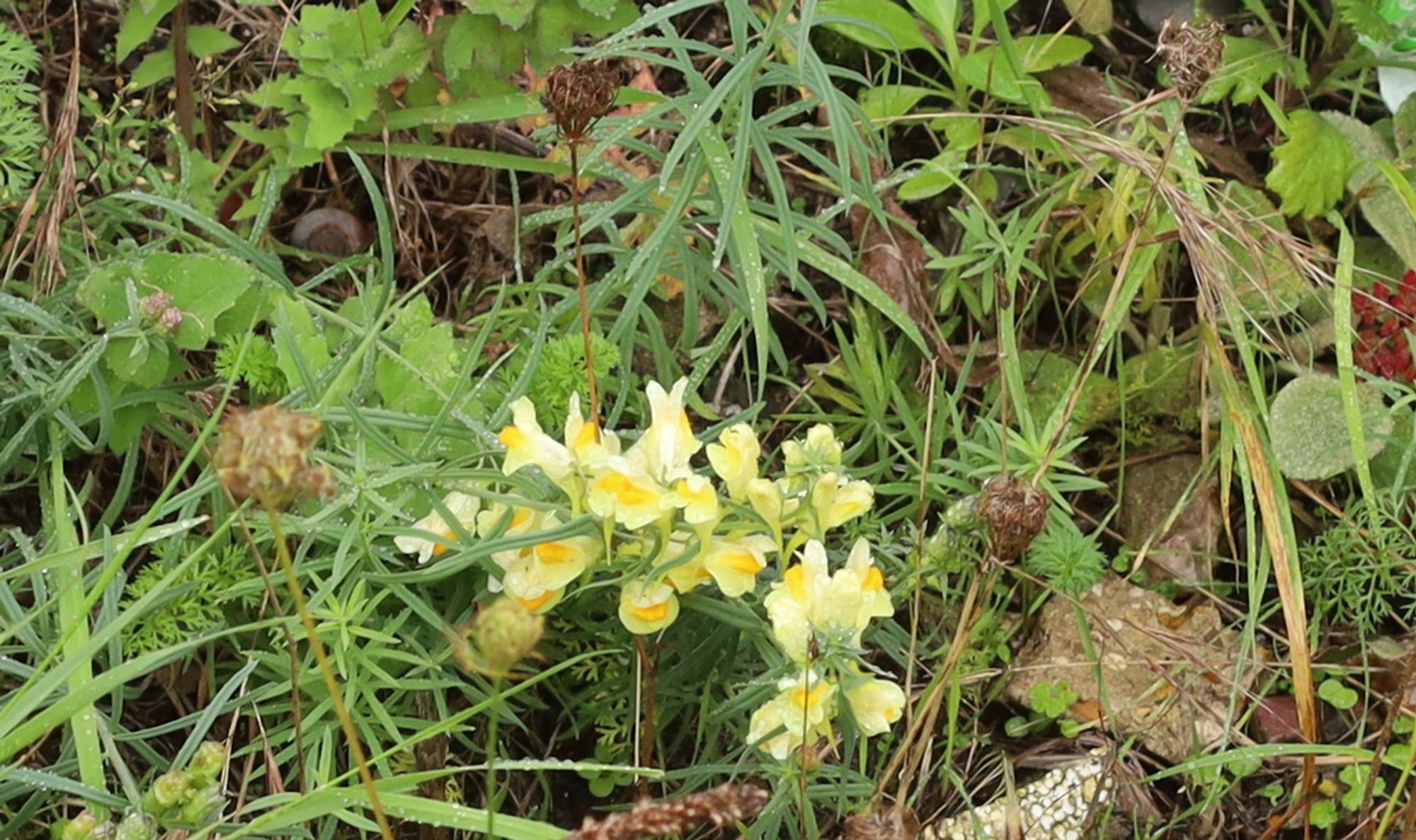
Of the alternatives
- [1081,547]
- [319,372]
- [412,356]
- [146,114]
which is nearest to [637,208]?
[412,356]

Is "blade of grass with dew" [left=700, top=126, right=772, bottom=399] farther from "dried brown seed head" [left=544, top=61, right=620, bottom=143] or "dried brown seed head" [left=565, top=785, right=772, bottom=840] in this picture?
"dried brown seed head" [left=565, top=785, right=772, bottom=840]

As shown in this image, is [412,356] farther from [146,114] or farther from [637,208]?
[146,114]

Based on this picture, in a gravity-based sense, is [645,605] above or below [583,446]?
below

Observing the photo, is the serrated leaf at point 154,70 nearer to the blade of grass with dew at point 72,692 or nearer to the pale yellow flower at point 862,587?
the blade of grass with dew at point 72,692

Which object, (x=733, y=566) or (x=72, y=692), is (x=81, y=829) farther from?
(x=733, y=566)

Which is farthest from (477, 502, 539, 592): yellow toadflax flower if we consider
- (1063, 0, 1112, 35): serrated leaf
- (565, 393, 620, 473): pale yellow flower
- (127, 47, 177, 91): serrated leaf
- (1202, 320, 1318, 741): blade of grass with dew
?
(1063, 0, 1112, 35): serrated leaf

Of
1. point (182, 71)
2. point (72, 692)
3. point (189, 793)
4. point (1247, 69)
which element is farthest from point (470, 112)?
point (1247, 69)
